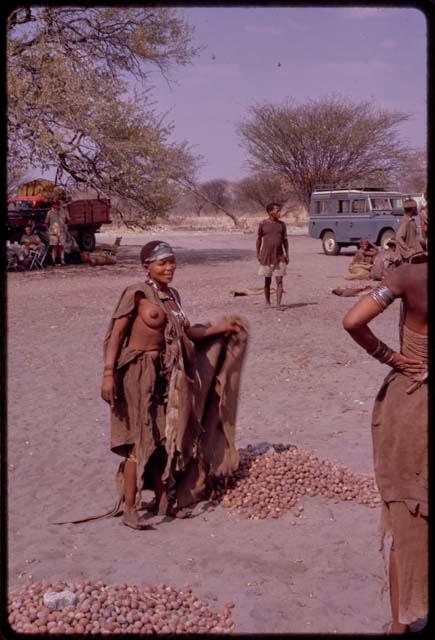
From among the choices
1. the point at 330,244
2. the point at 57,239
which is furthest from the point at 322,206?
the point at 57,239

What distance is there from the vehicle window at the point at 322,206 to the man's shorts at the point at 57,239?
8.93 meters

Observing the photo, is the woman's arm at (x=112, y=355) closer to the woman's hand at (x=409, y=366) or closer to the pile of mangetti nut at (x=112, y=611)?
the pile of mangetti nut at (x=112, y=611)

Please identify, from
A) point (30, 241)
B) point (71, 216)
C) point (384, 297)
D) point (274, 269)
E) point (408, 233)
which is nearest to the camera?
point (384, 297)

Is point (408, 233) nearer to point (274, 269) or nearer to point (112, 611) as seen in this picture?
point (274, 269)

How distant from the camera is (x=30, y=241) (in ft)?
63.5

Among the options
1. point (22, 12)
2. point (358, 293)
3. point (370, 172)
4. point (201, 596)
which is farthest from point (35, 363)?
point (370, 172)

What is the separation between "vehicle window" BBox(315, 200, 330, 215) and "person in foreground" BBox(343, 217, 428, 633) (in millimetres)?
21675

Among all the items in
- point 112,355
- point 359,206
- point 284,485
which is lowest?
point 284,485

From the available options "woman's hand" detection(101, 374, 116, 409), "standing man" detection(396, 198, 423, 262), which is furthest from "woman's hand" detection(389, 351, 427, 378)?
"standing man" detection(396, 198, 423, 262)

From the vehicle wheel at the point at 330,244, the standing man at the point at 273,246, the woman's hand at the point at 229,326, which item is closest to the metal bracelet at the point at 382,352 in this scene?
the woman's hand at the point at 229,326

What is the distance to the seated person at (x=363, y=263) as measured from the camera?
660 inches

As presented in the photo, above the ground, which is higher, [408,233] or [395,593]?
[408,233]

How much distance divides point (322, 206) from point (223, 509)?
68.3 feet

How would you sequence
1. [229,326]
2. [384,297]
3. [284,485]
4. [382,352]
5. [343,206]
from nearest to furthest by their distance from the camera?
[384,297] < [382,352] < [229,326] < [284,485] < [343,206]
